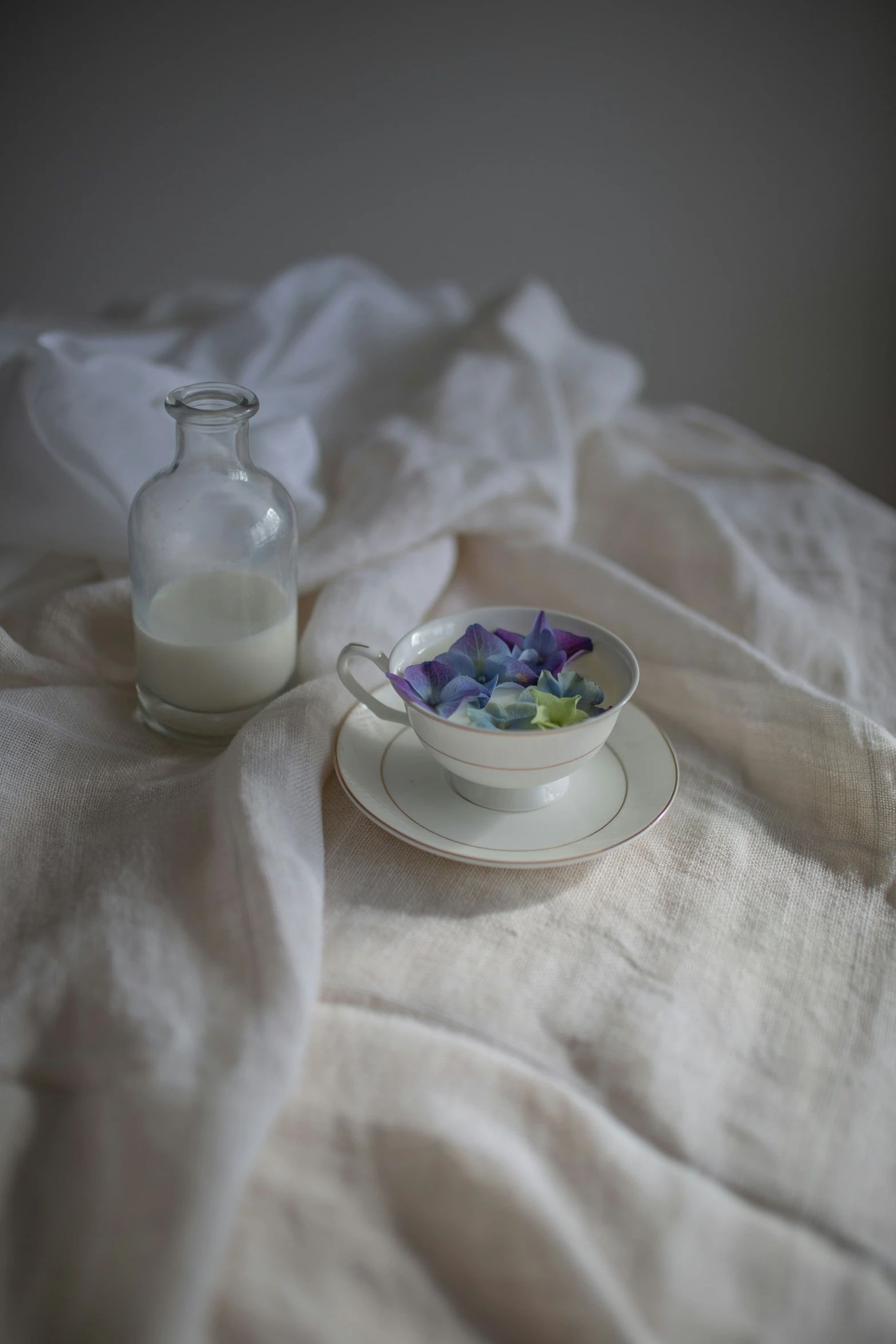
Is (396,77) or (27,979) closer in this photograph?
(27,979)

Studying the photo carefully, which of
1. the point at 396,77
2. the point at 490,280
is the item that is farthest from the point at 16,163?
the point at 490,280

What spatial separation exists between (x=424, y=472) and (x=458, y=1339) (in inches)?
26.9

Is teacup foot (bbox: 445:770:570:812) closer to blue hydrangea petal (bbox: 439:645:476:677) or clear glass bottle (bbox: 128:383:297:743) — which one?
blue hydrangea petal (bbox: 439:645:476:677)

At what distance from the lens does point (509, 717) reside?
22.3 inches

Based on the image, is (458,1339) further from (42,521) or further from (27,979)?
(42,521)

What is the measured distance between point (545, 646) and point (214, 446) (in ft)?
0.90

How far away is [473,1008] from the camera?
19.2 inches

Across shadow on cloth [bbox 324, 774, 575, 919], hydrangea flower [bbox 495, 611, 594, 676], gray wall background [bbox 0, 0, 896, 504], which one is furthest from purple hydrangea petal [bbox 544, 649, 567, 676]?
gray wall background [bbox 0, 0, 896, 504]

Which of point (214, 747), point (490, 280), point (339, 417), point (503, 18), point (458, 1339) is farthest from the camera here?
point (490, 280)

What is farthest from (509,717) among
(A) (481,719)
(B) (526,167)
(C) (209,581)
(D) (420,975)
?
(B) (526,167)

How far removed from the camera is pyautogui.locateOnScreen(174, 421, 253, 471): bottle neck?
0.66 meters

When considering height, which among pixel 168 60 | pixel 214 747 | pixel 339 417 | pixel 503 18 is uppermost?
pixel 503 18

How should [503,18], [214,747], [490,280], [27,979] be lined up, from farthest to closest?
[490,280]
[503,18]
[214,747]
[27,979]

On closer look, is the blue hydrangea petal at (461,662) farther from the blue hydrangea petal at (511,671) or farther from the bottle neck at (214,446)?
the bottle neck at (214,446)
